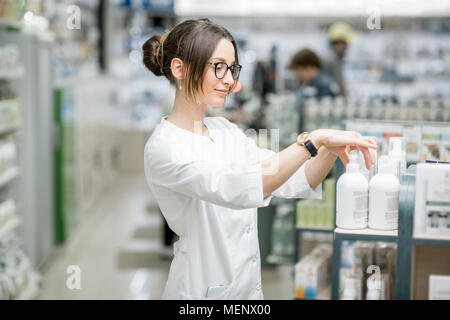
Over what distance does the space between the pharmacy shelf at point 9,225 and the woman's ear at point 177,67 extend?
2.80m

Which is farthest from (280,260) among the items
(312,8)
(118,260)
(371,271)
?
(312,8)

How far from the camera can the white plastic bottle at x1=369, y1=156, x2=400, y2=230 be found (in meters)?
2.06

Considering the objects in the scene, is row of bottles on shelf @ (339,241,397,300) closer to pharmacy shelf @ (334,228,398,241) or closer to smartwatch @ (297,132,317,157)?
pharmacy shelf @ (334,228,398,241)

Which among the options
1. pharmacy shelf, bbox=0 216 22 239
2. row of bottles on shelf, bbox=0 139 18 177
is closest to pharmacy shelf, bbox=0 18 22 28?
row of bottles on shelf, bbox=0 139 18 177

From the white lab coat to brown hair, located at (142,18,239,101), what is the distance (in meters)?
0.16

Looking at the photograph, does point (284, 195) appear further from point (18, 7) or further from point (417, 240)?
point (18, 7)

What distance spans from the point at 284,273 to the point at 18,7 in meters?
2.83

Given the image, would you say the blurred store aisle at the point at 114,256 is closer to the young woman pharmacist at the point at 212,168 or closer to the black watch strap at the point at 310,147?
the young woman pharmacist at the point at 212,168

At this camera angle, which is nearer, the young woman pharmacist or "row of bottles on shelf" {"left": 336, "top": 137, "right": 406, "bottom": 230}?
the young woman pharmacist

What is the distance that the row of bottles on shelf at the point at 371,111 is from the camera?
15.6 feet

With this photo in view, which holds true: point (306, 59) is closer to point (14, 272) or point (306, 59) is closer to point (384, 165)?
point (14, 272)

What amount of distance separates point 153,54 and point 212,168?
1.46 ft
